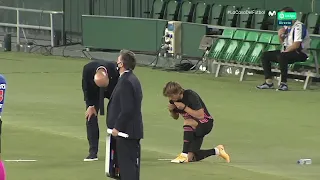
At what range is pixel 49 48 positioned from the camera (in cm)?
2873

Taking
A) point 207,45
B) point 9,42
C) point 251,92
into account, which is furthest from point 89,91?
point 9,42

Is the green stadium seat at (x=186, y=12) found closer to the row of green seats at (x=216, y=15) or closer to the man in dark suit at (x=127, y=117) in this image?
the row of green seats at (x=216, y=15)

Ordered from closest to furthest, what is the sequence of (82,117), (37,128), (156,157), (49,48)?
(156,157), (37,128), (82,117), (49,48)

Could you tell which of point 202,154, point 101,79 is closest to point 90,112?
point 101,79

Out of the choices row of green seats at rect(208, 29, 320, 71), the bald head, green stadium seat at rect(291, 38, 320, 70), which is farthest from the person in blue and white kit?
the bald head

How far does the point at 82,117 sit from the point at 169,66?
858 cm

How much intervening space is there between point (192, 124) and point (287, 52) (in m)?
8.23

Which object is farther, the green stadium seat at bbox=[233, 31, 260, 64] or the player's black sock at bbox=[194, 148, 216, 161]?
the green stadium seat at bbox=[233, 31, 260, 64]

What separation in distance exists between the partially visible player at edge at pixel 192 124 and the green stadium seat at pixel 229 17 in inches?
549

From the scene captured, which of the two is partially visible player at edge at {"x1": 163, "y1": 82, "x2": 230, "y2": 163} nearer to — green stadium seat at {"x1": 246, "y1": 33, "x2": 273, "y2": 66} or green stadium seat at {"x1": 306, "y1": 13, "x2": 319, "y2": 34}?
green stadium seat at {"x1": 246, "y1": 33, "x2": 273, "y2": 66}

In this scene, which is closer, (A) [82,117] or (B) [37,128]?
(B) [37,128]

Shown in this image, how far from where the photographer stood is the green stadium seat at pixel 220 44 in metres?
22.7

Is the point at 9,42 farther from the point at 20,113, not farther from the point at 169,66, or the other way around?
the point at 20,113

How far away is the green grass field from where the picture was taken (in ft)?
38.3
